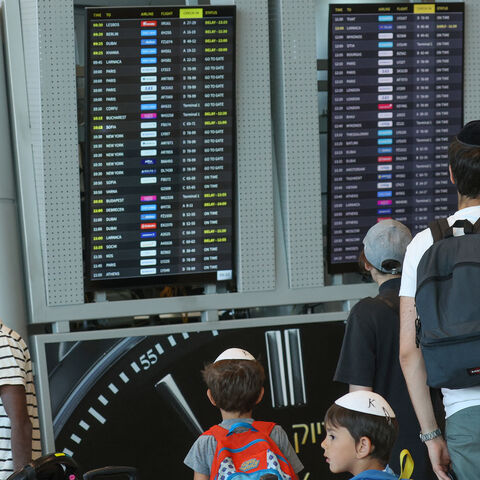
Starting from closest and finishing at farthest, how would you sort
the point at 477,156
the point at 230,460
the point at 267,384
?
1. the point at 477,156
2. the point at 230,460
3. the point at 267,384

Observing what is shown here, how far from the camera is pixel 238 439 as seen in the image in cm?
293

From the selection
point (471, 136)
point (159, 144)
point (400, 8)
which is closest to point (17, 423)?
point (159, 144)

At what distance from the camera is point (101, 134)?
434 centimetres

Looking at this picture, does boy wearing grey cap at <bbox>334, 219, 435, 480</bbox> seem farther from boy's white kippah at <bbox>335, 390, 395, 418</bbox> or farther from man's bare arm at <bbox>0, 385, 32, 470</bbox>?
man's bare arm at <bbox>0, 385, 32, 470</bbox>

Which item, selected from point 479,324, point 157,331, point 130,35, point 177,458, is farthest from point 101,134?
point 479,324

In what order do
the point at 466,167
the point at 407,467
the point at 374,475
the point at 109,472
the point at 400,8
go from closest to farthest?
the point at 109,472 < the point at 374,475 < the point at 407,467 < the point at 466,167 < the point at 400,8

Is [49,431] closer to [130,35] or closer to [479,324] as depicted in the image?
[130,35]

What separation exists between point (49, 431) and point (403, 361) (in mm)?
2147

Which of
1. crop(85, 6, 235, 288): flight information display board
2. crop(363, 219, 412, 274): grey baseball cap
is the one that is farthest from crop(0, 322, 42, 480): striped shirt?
crop(363, 219, 412, 274): grey baseball cap

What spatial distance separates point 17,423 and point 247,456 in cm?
91

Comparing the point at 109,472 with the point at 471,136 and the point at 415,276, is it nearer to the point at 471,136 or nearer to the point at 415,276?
the point at 415,276

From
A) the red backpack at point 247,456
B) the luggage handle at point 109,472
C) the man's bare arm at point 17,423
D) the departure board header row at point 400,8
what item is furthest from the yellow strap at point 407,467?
the departure board header row at point 400,8

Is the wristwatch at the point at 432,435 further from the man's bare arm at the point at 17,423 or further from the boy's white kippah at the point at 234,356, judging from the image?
the man's bare arm at the point at 17,423

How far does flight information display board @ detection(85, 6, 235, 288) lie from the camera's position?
4.34 meters
